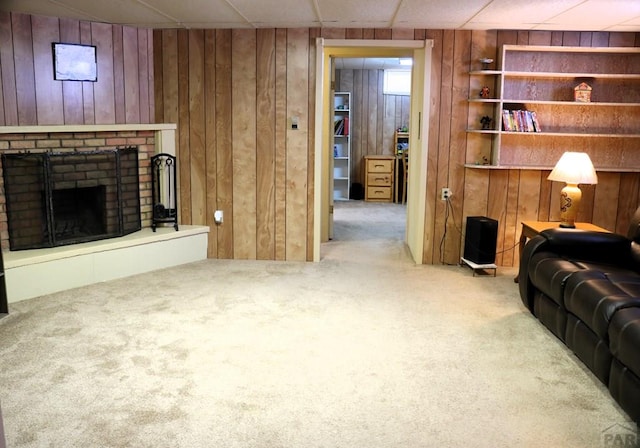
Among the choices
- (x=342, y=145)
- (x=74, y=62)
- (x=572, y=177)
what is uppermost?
(x=74, y=62)

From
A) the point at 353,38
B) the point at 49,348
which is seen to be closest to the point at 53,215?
the point at 49,348

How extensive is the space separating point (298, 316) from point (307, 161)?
1865 millimetres

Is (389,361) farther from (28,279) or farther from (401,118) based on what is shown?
(401,118)

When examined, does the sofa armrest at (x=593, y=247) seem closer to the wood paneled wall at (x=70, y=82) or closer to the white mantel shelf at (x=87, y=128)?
the white mantel shelf at (x=87, y=128)

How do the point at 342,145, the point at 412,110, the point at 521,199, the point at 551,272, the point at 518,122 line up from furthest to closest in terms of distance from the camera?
the point at 342,145 < the point at 412,110 < the point at 521,199 < the point at 518,122 < the point at 551,272

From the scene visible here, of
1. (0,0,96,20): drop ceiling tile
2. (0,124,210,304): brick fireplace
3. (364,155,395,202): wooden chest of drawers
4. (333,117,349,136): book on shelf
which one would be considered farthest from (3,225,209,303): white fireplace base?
(333,117,349,136): book on shelf

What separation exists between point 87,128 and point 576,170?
3853mm

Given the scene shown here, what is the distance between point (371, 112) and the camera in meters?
9.81

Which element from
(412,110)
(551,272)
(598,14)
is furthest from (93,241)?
(598,14)

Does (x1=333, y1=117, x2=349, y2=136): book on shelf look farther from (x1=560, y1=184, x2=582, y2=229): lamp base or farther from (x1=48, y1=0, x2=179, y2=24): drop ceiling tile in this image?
(x1=560, y1=184, x2=582, y2=229): lamp base

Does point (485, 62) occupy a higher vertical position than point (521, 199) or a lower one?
higher

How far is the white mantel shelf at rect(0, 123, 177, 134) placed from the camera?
4.29m

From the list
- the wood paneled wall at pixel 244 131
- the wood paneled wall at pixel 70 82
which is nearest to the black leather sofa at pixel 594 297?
the wood paneled wall at pixel 244 131

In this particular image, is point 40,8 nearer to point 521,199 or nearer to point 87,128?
point 87,128
